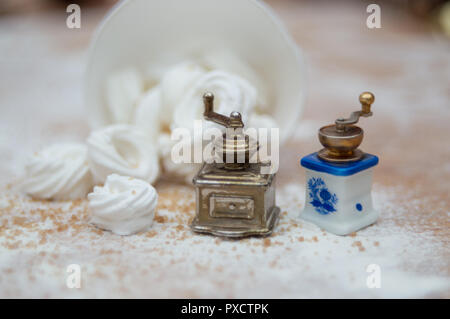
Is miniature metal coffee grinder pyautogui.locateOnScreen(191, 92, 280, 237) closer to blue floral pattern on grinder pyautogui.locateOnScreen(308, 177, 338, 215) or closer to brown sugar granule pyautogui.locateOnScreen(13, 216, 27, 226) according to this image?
blue floral pattern on grinder pyautogui.locateOnScreen(308, 177, 338, 215)

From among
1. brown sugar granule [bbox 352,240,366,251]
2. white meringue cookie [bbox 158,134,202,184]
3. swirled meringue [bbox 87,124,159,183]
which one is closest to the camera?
brown sugar granule [bbox 352,240,366,251]

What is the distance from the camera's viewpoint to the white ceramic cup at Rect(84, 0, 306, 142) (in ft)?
5.94

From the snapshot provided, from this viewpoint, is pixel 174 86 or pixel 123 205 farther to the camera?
pixel 174 86

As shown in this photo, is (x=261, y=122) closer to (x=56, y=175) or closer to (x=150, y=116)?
(x=150, y=116)

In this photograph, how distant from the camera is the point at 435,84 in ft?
9.21

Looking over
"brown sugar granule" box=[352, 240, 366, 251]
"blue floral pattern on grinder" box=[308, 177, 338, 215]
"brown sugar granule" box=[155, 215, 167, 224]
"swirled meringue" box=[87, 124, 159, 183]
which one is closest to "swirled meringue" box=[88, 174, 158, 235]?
"brown sugar granule" box=[155, 215, 167, 224]

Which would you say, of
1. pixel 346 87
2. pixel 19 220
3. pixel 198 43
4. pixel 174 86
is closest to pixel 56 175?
pixel 19 220

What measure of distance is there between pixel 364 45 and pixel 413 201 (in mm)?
2278

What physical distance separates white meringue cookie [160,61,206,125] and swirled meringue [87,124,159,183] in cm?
13

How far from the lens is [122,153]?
171cm

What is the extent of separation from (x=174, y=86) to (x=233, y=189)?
57cm

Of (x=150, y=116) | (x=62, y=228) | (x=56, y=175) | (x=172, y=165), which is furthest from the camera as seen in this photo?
(x=150, y=116)
